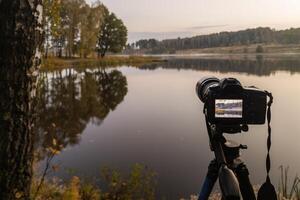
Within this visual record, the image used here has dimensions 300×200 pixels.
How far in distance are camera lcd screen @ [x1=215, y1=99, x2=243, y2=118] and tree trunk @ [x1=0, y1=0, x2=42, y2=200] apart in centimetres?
126

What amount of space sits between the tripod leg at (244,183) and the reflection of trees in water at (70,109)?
401cm

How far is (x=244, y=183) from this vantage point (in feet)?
4.73

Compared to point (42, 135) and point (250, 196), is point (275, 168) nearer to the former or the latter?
point (250, 196)

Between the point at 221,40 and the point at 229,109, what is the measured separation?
135318 mm

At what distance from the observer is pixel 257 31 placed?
130 m

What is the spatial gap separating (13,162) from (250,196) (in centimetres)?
151

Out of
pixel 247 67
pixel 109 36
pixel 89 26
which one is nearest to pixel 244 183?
pixel 247 67

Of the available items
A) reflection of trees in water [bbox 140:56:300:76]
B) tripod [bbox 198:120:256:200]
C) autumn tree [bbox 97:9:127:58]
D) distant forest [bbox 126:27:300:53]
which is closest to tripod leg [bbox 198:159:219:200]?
tripod [bbox 198:120:256:200]

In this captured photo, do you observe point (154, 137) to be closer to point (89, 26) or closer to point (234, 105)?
point (234, 105)

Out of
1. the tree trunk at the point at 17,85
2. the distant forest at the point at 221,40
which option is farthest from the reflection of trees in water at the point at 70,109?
the distant forest at the point at 221,40

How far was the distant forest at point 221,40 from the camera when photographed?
124188mm

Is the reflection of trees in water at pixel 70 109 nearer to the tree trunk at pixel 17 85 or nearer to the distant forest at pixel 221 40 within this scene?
the tree trunk at pixel 17 85

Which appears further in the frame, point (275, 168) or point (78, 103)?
point (78, 103)

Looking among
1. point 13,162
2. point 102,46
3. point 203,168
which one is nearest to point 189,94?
point 203,168
